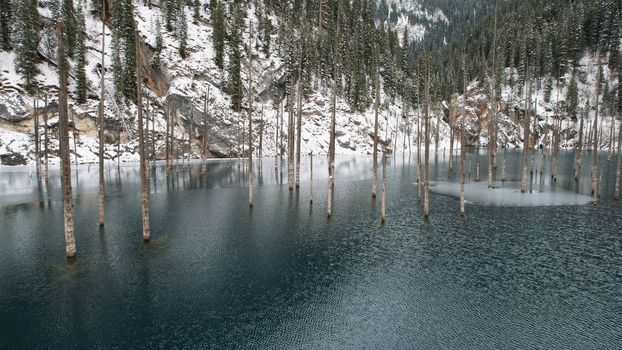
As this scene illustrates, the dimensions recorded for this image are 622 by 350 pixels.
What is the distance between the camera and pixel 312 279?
1680 centimetres

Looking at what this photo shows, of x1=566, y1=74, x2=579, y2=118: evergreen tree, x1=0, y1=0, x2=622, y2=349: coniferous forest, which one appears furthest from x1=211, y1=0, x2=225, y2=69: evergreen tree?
x1=566, y1=74, x2=579, y2=118: evergreen tree

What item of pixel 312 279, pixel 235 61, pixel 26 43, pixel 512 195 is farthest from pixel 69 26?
pixel 512 195

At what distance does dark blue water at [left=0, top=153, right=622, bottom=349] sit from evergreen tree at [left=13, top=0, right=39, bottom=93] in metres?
54.0

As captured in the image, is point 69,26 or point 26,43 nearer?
point 26,43

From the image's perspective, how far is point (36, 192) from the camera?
39.2 metres

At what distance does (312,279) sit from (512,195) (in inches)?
1293

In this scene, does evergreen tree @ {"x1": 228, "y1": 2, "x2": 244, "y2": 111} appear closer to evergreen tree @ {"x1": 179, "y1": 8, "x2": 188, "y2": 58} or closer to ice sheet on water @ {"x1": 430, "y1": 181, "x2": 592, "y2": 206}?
evergreen tree @ {"x1": 179, "y1": 8, "x2": 188, "y2": 58}

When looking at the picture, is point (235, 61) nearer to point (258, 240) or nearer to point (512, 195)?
point (512, 195)

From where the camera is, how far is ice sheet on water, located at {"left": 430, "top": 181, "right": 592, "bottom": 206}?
116 ft

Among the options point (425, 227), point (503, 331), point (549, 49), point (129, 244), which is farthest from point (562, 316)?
point (549, 49)

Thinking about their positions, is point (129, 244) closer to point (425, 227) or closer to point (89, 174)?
point (425, 227)

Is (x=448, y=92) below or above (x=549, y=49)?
below

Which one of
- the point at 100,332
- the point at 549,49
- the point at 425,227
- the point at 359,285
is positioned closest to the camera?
the point at 100,332

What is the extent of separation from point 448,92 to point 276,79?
75970 mm
